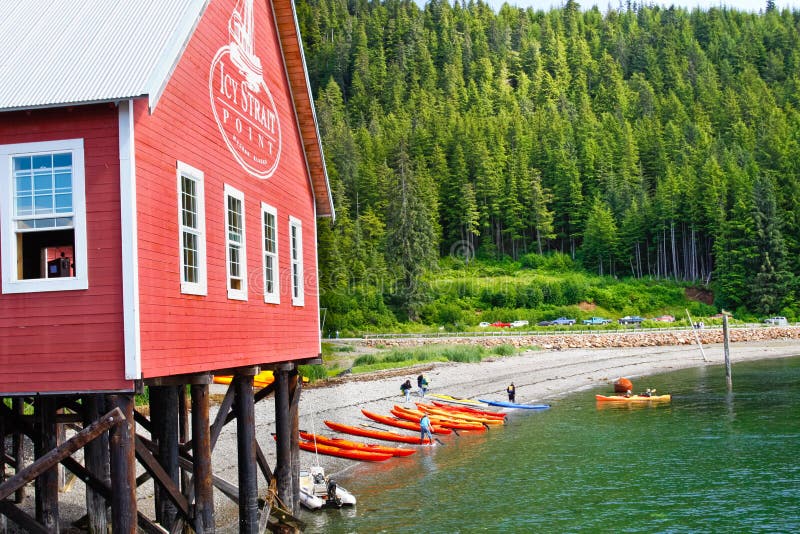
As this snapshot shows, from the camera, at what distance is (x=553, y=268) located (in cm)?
11100

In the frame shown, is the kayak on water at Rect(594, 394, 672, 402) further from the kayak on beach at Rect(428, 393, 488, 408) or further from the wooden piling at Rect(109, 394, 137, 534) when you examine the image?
the wooden piling at Rect(109, 394, 137, 534)

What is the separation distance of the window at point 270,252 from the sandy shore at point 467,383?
6.36m

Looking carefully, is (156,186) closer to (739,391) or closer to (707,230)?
(739,391)

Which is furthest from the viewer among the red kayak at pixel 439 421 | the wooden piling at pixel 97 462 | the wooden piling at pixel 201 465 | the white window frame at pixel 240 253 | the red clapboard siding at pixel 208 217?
the red kayak at pixel 439 421

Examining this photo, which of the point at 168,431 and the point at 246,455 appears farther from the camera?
the point at 246,455

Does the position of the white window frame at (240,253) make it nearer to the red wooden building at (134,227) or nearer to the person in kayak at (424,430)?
the red wooden building at (134,227)

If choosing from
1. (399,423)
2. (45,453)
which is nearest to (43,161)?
(45,453)

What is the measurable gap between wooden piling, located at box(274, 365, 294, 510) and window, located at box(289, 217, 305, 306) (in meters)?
1.79

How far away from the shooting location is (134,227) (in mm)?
10172

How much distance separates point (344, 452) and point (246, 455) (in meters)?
13.2

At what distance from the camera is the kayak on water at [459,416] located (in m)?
37.4

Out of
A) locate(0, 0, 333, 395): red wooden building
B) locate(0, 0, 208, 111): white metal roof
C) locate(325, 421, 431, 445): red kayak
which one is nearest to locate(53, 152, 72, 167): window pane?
locate(0, 0, 333, 395): red wooden building

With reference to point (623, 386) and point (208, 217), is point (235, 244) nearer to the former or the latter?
point (208, 217)

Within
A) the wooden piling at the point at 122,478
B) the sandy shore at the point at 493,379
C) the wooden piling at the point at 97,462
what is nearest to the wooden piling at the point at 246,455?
the wooden piling at the point at 97,462
